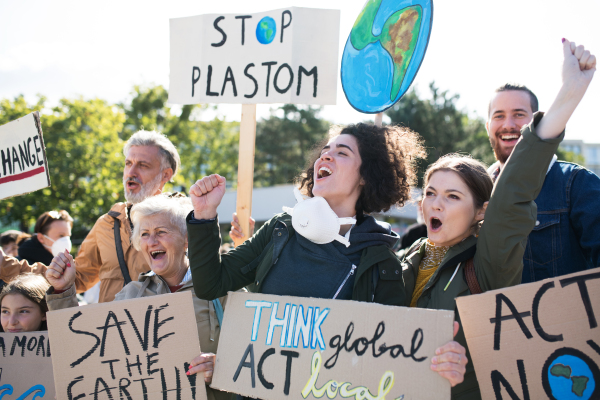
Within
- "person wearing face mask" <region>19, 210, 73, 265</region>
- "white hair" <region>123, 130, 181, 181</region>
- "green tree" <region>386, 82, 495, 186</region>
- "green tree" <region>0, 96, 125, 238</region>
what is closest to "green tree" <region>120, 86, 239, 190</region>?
"green tree" <region>0, 96, 125, 238</region>

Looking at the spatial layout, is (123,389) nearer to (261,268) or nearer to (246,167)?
(261,268)

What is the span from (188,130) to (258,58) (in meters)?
25.9

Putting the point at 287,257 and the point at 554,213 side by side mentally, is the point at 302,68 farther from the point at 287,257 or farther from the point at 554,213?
the point at 554,213

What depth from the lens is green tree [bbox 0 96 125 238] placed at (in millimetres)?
14100

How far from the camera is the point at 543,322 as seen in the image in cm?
173

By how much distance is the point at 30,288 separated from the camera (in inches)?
119

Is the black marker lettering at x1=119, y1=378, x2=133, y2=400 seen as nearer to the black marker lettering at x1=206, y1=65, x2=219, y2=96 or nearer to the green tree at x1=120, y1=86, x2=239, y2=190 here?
the black marker lettering at x1=206, y1=65, x2=219, y2=96

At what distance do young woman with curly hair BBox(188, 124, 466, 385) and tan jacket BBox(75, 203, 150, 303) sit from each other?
3.64 feet

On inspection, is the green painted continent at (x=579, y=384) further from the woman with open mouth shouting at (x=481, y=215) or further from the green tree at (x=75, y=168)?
the green tree at (x=75, y=168)

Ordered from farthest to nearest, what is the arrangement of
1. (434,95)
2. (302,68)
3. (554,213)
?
(434,95), (302,68), (554,213)

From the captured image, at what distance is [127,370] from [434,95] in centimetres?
2776

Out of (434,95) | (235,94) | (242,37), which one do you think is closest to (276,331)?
(235,94)

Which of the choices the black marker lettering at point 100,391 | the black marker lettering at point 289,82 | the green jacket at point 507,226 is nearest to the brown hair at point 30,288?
the black marker lettering at point 100,391

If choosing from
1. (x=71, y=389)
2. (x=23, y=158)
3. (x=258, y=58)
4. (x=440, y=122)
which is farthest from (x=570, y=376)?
(x=440, y=122)
